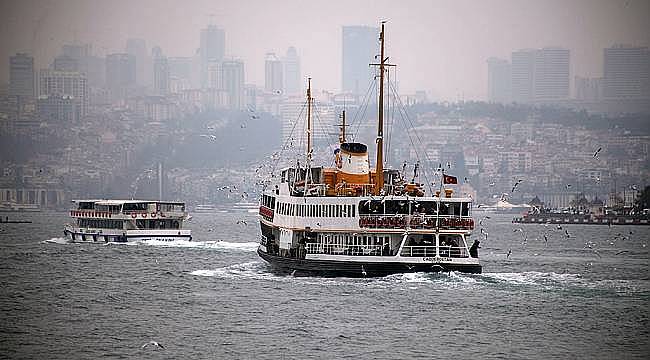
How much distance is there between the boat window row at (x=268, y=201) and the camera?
66.6 metres

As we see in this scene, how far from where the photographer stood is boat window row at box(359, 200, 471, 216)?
55344 mm

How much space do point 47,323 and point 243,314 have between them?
7.43 m

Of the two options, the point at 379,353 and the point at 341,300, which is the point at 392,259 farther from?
the point at 379,353

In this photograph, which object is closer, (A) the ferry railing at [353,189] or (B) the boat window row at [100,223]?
(A) the ferry railing at [353,189]

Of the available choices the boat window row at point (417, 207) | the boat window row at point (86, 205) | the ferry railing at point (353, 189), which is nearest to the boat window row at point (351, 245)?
the boat window row at point (417, 207)

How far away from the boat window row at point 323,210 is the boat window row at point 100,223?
3657 centimetres

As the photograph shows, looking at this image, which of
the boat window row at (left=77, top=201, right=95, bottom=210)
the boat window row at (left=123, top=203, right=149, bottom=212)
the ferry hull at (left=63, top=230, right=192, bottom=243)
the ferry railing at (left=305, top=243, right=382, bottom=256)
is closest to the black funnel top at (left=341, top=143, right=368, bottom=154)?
the ferry railing at (left=305, top=243, right=382, bottom=256)

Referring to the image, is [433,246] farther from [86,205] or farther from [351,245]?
[86,205]

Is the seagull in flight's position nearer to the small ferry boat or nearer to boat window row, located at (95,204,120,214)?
the small ferry boat

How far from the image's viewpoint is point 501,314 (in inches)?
1927

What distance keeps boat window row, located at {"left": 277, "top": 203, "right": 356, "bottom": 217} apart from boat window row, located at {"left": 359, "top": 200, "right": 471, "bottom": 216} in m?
0.59

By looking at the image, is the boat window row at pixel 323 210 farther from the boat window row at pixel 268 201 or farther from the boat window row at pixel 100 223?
the boat window row at pixel 100 223

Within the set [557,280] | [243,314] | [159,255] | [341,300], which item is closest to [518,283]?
[557,280]

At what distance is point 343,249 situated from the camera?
56.8 m
